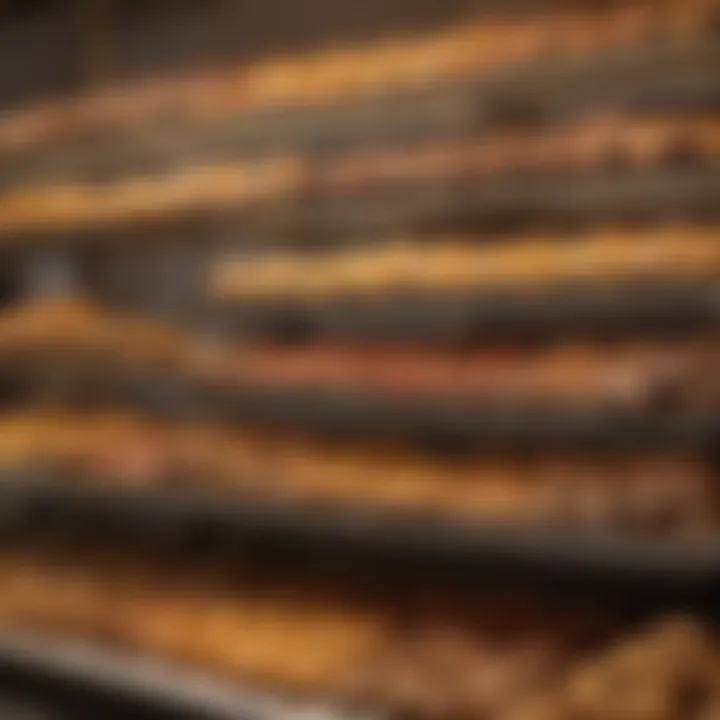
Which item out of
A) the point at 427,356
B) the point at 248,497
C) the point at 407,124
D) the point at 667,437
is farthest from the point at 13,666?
the point at 407,124

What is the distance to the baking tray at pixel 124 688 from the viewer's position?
43.8 inches

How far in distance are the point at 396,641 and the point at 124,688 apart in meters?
0.24

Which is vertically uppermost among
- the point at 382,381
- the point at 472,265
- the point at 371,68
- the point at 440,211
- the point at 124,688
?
the point at 371,68

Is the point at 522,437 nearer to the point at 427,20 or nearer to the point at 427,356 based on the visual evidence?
the point at 427,356

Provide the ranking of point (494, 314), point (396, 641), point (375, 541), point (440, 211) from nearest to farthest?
point (396, 641), point (375, 541), point (494, 314), point (440, 211)

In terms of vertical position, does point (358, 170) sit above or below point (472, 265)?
above

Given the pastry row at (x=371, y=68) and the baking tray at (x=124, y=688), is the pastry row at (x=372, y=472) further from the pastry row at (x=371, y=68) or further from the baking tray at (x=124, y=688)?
the pastry row at (x=371, y=68)

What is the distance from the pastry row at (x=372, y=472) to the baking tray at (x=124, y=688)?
0.22 m

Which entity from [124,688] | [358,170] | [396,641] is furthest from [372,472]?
[358,170]

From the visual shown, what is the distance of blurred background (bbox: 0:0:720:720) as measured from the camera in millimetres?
1150

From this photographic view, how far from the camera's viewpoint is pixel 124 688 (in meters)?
1.23

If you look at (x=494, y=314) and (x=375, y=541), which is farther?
(x=494, y=314)

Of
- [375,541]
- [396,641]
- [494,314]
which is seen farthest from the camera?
[494,314]

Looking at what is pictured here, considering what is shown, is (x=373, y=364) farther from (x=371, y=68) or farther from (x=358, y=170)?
(x=371, y=68)
